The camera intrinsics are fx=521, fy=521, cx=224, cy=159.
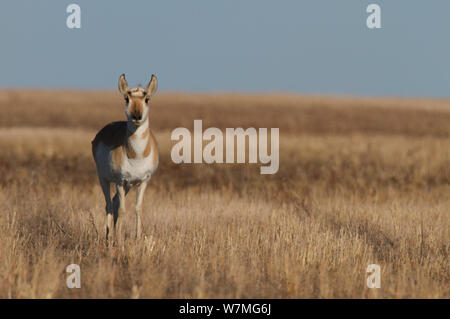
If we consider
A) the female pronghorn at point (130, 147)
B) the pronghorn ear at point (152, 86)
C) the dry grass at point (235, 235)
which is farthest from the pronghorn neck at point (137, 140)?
the dry grass at point (235, 235)

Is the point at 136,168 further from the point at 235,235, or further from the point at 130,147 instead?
the point at 235,235

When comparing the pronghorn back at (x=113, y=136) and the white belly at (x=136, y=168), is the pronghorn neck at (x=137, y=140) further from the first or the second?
the pronghorn back at (x=113, y=136)

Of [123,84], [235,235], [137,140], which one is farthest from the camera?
[235,235]

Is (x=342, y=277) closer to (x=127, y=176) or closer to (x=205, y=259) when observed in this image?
(x=205, y=259)

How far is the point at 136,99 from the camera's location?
23.6ft

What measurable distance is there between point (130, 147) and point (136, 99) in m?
0.95

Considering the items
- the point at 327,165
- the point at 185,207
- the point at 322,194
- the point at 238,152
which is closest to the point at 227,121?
the point at 238,152

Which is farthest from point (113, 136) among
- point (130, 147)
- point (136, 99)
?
point (136, 99)

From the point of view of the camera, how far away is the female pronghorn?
7.27m

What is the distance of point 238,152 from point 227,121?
28.8 m

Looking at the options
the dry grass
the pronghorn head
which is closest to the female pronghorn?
the pronghorn head

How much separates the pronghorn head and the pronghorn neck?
0.64ft

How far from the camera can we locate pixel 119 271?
7.27 m

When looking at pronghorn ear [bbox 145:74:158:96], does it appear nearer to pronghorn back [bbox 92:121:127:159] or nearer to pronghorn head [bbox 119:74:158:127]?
pronghorn head [bbox 119:74:158:127]
